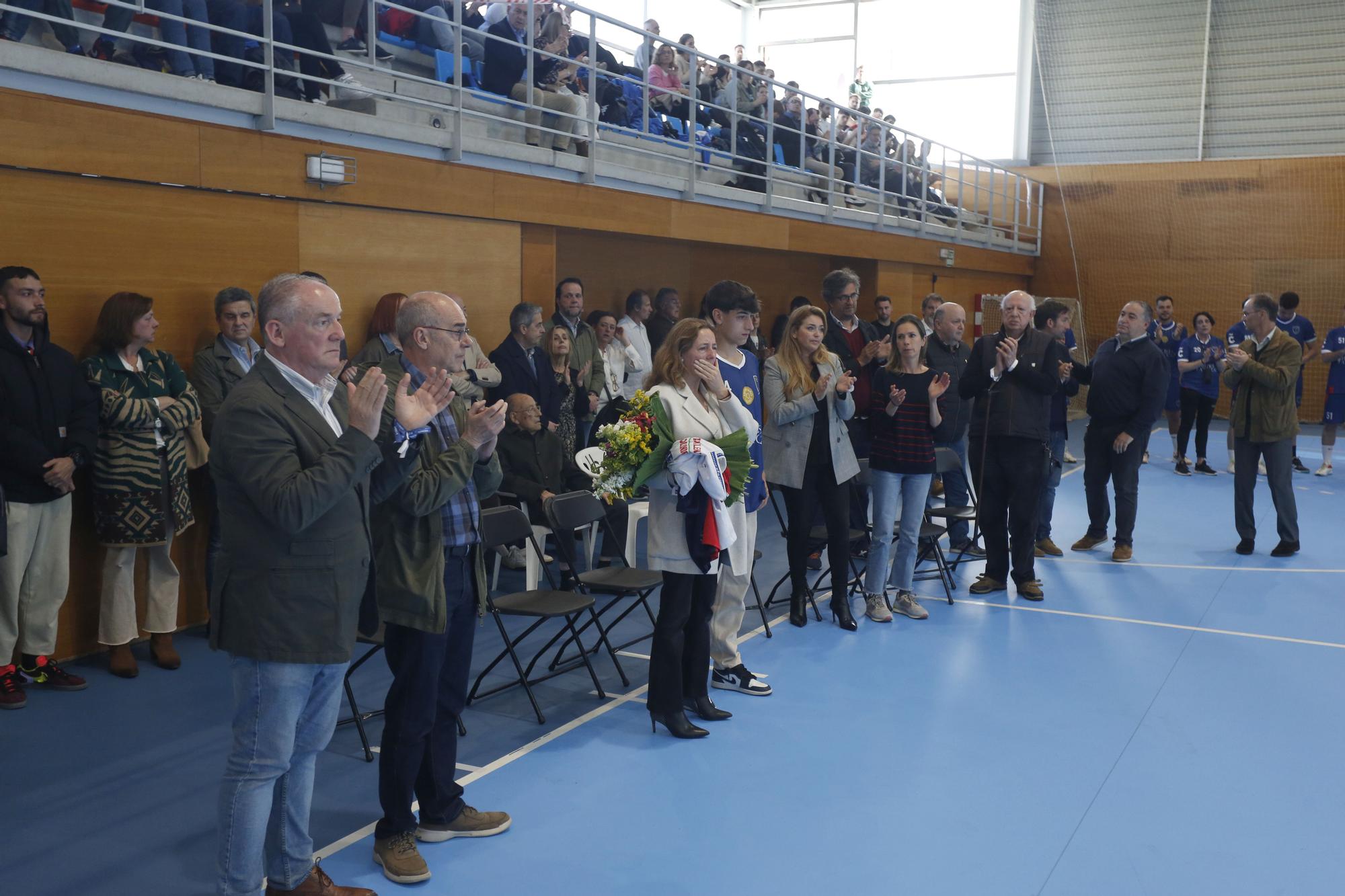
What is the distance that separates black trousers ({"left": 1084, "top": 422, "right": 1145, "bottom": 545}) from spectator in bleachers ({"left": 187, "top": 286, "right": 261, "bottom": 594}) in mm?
5782

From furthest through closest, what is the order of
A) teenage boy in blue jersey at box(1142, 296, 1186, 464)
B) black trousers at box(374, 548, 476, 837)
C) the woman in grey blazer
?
teenage boy in blue jersey at box(1142, 296, 1186, 464)
the woman in grey blazer
black trousers at box(374, 548, 476, 837)

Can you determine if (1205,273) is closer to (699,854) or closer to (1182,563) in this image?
(1182,563)

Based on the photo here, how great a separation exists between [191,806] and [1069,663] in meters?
4.16

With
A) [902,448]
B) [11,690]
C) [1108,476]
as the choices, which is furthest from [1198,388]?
[11,690]

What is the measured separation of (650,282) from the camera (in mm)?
11234

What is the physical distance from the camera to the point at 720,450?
14.5 feet

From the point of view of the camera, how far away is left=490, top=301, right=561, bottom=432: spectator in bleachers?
6.85m

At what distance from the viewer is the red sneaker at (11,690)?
4.58 m

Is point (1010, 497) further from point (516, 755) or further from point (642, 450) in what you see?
point (516, 755)

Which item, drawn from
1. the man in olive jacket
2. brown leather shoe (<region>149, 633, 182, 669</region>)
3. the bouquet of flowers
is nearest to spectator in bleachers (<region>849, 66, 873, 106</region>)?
the bouquet of flowers

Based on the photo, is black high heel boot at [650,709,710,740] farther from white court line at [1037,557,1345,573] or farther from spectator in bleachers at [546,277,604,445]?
white court line at [1037,557,1345,573]

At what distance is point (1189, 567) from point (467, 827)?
598cm

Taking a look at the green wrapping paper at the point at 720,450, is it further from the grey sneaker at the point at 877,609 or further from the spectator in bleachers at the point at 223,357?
the spectator in bleachers at the point at 223,357

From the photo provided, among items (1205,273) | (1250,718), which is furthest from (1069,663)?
(1205,273)
